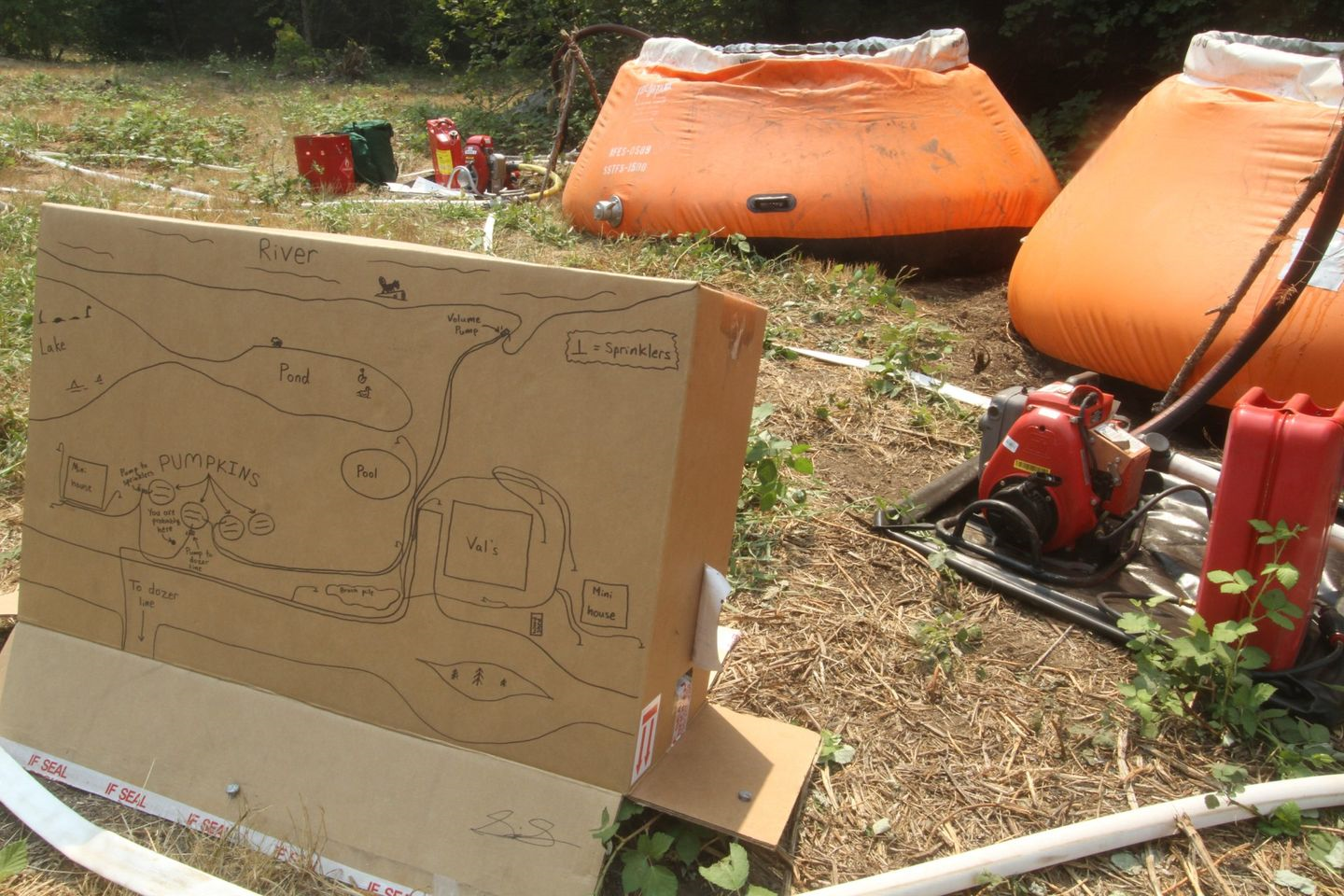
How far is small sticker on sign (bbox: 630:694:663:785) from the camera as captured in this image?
54.1 inches

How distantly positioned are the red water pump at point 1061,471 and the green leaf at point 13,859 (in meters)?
2.04

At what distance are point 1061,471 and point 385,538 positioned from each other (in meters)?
1.63

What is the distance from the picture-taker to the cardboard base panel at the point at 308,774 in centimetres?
137

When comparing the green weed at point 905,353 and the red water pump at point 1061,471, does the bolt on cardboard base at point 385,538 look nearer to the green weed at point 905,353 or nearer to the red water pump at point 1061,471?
the red water pump at point 1061,471

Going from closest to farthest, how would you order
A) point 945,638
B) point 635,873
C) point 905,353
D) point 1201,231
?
point 635,873 < point 945,638 < point 1201,231 < point 905,353

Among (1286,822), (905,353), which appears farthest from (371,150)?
(1286,822)

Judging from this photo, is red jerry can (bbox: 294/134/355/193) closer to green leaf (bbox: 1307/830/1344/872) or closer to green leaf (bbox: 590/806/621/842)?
green leaf (bbox: 590/806/621/842)

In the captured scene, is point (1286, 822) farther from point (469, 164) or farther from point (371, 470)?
point (469, 164)

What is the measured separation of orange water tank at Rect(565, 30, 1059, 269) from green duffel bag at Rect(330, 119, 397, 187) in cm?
336

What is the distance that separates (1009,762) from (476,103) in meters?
10.9

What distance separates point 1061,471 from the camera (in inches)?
92.1

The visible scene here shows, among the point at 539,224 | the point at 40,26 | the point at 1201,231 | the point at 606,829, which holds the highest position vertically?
the point at 40,26

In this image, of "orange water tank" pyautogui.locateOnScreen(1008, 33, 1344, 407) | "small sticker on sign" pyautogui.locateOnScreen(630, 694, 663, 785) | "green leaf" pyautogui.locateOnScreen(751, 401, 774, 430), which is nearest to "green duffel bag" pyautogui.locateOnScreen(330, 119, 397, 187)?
"orange water tank" pyautogui.locateOnScreen(1008, 33, 1344, 407)
